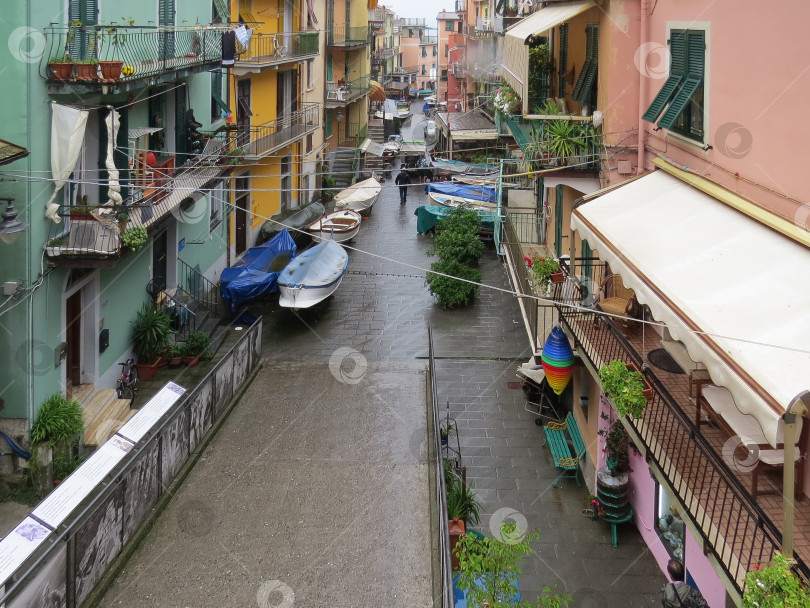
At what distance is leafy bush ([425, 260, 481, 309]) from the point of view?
24448mm

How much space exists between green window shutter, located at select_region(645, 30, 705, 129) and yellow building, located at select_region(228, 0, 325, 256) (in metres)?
13.2

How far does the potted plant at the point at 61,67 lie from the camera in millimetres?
12688

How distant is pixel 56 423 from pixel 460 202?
75.7 ft

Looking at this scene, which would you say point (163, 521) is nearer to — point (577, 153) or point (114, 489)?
point (114, 489)

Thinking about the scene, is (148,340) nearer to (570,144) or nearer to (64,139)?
(64,139)

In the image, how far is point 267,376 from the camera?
14586mm

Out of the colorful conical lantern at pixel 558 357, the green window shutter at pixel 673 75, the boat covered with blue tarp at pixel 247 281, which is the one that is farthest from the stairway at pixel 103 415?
the green window shutter at pixel 673 75

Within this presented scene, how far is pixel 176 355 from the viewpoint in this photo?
18734mm

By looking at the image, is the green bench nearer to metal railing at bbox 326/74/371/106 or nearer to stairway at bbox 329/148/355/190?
stairway at bbox 329/148/355/190

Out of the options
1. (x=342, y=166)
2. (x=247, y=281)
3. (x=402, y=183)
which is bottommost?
(x=247, y=281)

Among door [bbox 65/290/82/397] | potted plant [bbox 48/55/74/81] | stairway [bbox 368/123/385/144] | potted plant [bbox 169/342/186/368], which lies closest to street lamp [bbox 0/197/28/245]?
potted plant [bbox 48/55/74/81]

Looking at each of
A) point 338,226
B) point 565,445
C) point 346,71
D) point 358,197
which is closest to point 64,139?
point 565,445

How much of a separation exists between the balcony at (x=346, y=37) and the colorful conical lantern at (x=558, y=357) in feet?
106

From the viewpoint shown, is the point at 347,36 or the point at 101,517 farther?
the point at 347,36
